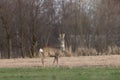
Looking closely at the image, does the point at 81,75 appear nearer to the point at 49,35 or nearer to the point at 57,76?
the point at 57,76

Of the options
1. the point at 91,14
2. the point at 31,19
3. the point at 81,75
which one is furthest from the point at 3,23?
the point at 81,75

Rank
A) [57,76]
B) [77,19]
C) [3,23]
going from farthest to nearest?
1. [77,19]
2. [3,23]
3. [57,76]

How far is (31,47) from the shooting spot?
4475 cm

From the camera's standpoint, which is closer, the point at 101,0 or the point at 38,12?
the point at 38,12

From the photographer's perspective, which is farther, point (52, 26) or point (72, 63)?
point (52, 26)

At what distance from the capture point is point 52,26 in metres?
45.7

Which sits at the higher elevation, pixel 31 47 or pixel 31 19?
pixel 31 19

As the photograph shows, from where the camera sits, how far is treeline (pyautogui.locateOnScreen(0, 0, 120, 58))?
44031 millimetres

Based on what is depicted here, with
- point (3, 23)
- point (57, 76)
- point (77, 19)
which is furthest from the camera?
point (77, 19)

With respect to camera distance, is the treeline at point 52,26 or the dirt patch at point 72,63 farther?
the treeline at point 52,26

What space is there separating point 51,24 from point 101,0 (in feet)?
23.8

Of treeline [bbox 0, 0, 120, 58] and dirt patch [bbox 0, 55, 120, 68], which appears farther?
treeline [bbox 0, 0, 120, 58]

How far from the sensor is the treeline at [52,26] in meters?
44.0

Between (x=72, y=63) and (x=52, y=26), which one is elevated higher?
(x=52, y=26)
